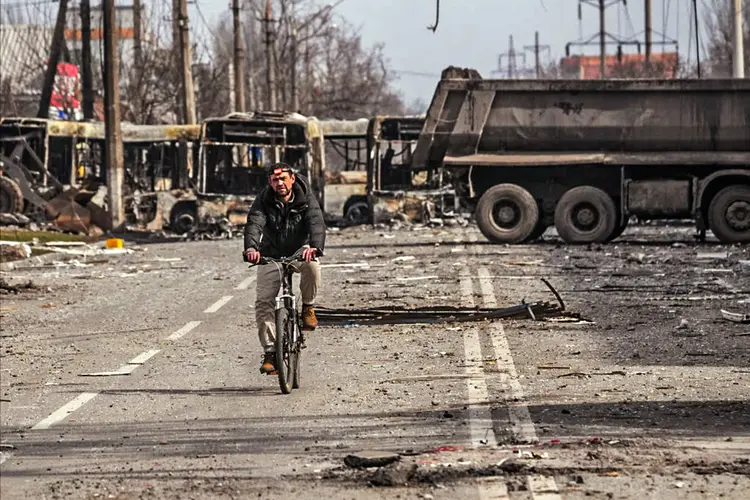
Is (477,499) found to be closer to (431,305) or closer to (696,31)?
(431,305)

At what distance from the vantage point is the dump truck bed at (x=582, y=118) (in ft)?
85.4

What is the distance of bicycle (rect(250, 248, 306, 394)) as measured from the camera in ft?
32.3

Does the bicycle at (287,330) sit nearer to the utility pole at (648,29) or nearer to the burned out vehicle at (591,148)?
the burned out vehicle at (591,148)

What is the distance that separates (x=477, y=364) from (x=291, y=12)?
6773 cm

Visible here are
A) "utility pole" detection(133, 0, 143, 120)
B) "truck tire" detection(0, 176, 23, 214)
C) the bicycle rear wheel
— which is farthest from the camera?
"utility pole" detection(133, 0, 143, 120)

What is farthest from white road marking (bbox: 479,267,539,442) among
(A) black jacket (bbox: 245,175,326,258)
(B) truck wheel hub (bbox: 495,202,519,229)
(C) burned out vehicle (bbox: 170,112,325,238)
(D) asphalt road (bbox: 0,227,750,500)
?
(C) burned out vehicle (bbox: 170,112,325,238)

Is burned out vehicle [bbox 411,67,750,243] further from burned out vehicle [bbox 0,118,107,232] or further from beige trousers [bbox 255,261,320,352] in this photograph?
beige trousers [bbox 255,261,320,352]

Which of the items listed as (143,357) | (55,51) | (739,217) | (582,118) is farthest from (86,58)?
(143,357)

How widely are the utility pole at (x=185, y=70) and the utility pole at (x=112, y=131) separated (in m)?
6.91

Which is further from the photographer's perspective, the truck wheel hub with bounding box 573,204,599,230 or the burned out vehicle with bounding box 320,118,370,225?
the burned out vehicle with bounding box 320,118,370,225

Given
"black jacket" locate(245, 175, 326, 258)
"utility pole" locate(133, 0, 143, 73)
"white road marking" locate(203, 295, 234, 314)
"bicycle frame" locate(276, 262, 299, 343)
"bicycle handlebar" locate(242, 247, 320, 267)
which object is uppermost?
"utility pole" locate(133, 0, 143, 73)

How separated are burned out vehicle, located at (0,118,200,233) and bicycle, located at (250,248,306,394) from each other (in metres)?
24.2

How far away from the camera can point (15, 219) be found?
34.2 metres

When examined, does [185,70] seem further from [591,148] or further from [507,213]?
[591,148]
